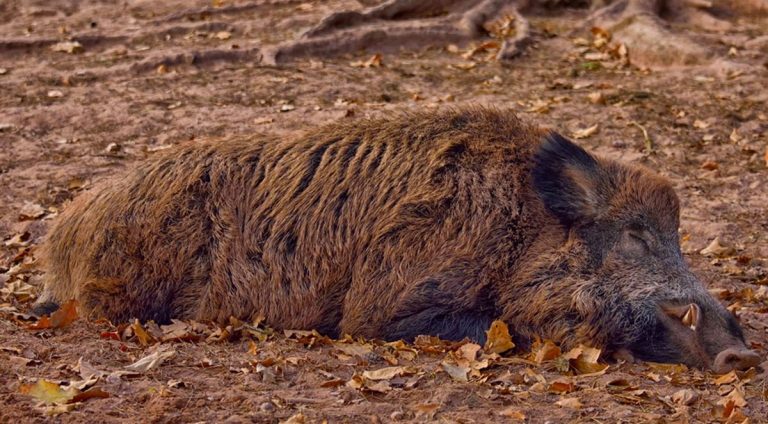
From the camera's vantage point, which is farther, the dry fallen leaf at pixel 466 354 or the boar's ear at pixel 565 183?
the boar's ear at pixel 565 183

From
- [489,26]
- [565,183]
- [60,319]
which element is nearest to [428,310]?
[565,183]

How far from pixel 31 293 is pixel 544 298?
3.09 meters

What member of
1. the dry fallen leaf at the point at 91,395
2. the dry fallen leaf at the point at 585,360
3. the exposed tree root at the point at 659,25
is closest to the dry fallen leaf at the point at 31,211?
the dry fallen leaf at the point at 91,395

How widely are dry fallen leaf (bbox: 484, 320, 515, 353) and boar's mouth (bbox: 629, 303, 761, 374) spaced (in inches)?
24.9

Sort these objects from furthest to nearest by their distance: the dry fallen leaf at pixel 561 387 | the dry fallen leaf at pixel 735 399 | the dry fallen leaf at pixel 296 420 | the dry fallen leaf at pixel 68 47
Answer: the dry fallen leaf at pixel 68 47, the dry fallen leaf at pixel 561 387, the dry fallen leaf at pixel 735 399, the dry fallen leaf at pixel 296 420

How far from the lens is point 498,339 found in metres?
5.54

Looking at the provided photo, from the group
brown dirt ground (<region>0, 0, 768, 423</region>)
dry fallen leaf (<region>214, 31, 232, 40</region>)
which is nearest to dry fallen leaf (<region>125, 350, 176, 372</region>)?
brown dirt ground (<region>0, 0, 768, 423</region>)

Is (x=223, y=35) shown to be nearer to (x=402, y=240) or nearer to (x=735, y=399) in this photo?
(x=402, y=240)

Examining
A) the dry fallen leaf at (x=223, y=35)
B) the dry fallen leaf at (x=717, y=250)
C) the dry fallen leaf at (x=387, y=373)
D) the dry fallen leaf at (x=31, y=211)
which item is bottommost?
the dry fallen leaf at (x=717, y=250)

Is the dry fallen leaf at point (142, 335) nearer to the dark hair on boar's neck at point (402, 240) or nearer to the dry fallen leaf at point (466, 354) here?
the dark hair on boar's neck at point (402, 240)

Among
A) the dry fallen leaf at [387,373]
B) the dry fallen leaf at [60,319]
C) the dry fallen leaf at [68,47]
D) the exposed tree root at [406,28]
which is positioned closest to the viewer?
the dry fallen leaf at [387,373]

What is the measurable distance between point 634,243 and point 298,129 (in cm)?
284

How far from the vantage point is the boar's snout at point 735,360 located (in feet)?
17.1

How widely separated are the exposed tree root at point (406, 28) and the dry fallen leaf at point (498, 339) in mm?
6768
